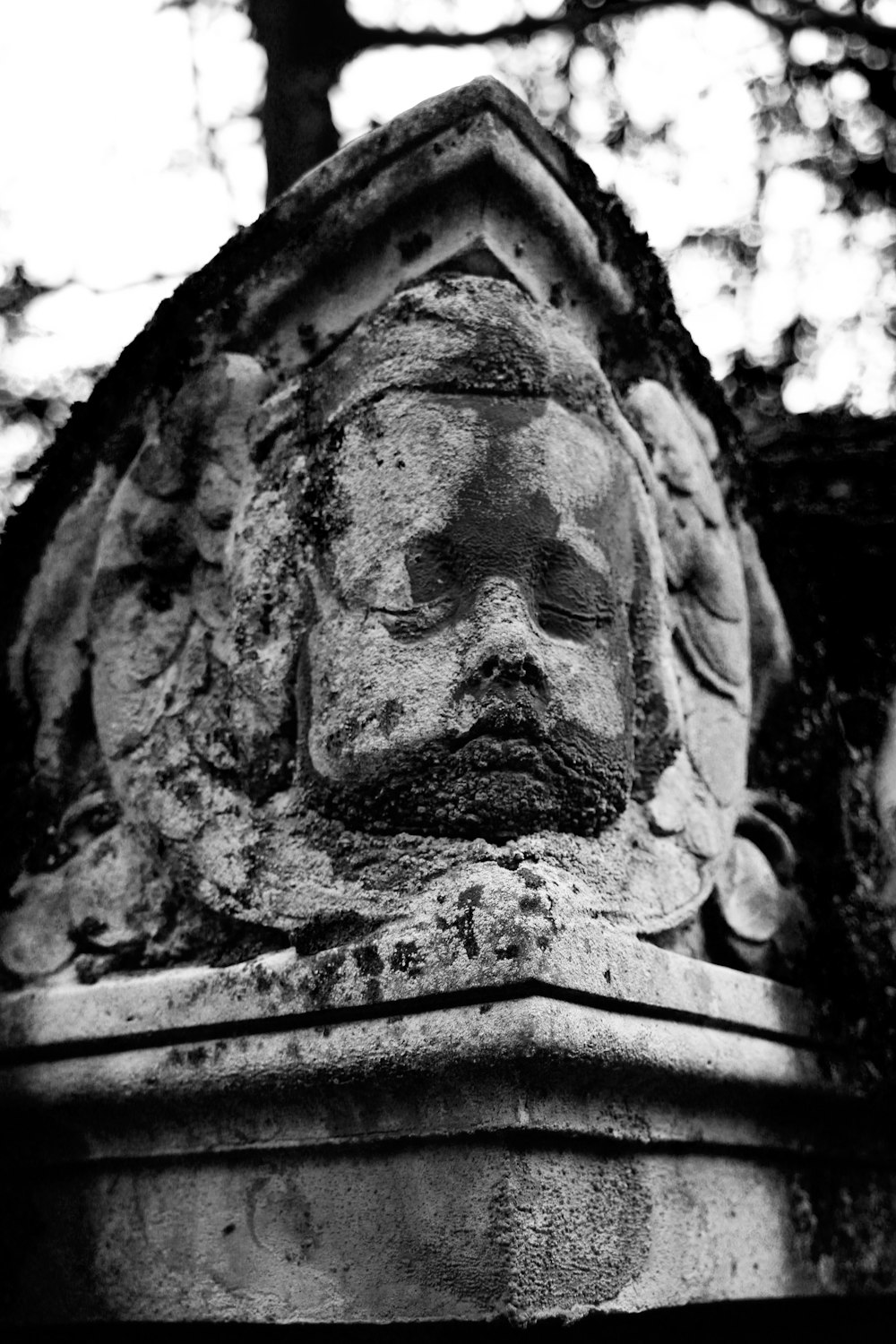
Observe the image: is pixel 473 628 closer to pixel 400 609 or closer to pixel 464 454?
pixel 400 609

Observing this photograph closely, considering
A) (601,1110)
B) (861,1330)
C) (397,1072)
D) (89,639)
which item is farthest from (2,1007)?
(861,1330)

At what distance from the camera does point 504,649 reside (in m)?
1.52

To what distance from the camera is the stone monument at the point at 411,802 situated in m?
1.38

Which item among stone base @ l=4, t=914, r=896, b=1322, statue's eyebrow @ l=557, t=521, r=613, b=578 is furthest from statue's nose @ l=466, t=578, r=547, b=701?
stone base @ l=4, t=914, r=896, b=1322

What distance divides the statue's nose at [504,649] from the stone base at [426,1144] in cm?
30

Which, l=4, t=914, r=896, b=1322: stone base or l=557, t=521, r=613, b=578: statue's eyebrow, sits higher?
l=557, t=521, r=613, b=578: statue's eyebrow

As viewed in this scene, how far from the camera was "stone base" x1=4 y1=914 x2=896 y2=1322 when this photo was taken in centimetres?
132

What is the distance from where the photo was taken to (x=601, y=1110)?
141cm

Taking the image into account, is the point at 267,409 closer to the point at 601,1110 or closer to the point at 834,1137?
the point at 601,1110

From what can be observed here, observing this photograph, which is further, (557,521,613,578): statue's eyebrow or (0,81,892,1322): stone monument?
(557,521,613,578): statue's eyebrow

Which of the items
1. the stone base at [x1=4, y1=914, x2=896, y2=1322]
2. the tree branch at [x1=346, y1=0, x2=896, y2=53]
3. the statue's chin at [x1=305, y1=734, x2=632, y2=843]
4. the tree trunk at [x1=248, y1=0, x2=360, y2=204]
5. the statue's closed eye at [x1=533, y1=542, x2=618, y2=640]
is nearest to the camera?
the stone base at [x1=4, y1=914, x2=896, y2=1322]

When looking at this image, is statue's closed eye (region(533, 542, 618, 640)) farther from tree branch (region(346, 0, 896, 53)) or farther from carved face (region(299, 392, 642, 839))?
tree branch (region(346, 0, 896, 53))

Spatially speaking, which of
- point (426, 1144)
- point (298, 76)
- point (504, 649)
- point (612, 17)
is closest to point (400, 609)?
point (504, 649)

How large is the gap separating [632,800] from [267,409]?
760mm
